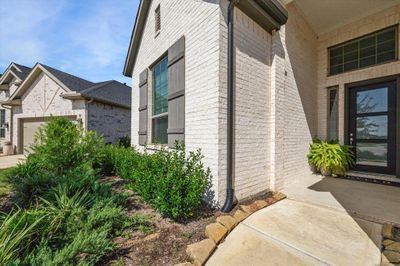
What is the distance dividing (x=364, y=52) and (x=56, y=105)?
12950 mm

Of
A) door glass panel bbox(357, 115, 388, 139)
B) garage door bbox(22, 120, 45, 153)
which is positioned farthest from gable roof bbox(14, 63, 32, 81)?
door glass panel bbox(357, 115, 388, 139)

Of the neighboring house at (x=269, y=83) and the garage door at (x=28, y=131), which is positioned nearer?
the neighboring house at (x=269, y=83)

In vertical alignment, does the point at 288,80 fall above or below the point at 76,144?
above

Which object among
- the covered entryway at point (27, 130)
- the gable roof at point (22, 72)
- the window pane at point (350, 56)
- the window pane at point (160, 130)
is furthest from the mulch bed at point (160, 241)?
the gable roof at point (22, 72)

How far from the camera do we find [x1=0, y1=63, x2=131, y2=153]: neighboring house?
397 inches

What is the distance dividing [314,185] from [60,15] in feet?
24.7

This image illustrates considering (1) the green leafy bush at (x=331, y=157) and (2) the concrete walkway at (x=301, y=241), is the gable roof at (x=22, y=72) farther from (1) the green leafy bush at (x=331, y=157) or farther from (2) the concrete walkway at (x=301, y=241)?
(1) the green leafy bush at (x=331, y=157)

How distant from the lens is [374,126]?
5.09 meters

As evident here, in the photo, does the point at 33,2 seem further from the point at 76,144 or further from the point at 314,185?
the point at 314,185

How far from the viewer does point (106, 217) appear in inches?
99.7

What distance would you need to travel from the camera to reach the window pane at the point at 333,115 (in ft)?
18.9

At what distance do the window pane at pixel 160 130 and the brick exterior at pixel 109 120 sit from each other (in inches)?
229

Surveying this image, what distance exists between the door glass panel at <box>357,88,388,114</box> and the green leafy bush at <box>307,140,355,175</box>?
1090 millimetres

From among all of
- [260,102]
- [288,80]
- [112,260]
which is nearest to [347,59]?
[288,80]
